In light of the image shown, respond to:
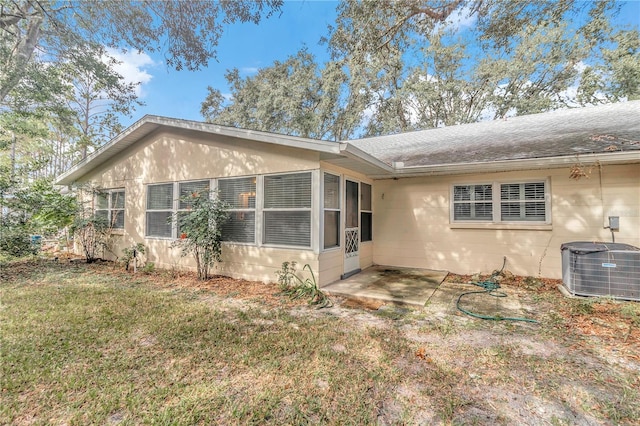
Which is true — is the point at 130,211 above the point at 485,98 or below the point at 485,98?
below

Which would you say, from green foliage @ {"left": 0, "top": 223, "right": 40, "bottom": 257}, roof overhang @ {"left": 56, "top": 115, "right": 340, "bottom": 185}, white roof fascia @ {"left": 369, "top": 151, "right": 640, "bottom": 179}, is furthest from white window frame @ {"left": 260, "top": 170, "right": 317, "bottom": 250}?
green foliage @ {"left": 0, "top": 223, "right": 40, "bottom": 257}

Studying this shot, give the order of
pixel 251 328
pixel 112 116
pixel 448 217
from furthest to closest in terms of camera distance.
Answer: pixel 112 116 → pixel 448 217 → pixel 251 328

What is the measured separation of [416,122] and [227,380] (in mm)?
19278

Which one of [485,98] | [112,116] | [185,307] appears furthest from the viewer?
[112,116]

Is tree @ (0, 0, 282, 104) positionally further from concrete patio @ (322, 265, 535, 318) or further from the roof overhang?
concrete patio @ (322, 265, 535, 318)

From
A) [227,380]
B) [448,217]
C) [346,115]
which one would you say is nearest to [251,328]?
[227,380]

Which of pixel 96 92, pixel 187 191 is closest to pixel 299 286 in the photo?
pixel 187 191

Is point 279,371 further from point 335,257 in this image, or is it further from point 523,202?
point 523,202

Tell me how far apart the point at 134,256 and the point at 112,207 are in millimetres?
2678

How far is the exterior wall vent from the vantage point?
4.33 m

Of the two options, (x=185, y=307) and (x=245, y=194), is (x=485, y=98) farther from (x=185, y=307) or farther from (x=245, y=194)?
(x=185, y=307)

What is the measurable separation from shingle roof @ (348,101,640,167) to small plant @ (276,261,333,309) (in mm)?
3501

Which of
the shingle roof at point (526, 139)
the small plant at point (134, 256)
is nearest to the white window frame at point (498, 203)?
the shingle roof at point (526, 139)

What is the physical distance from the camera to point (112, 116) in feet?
60.0
